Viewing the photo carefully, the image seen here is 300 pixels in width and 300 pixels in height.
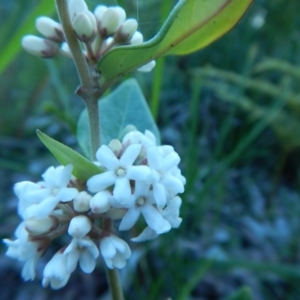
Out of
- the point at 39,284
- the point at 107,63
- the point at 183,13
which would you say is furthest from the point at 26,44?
the point at 39,284

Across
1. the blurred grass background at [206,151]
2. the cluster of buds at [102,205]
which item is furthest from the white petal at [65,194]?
the blurred grass background at [206,151]

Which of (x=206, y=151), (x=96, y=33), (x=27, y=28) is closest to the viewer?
(x=96, y=33)

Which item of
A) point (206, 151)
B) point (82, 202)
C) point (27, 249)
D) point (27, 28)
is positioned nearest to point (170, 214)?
point (82, 202)

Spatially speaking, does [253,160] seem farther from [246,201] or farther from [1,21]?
[1,21]

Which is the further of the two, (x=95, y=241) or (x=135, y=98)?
(x=135, y=98)

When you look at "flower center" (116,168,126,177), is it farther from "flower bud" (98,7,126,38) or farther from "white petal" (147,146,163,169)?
"flower bud" (98,7,126,38)

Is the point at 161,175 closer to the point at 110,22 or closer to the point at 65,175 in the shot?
the point at 65,175

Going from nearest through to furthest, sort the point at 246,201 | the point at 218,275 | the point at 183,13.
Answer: the point at 183,13 → the point at 218,275 → the point at 246,201
